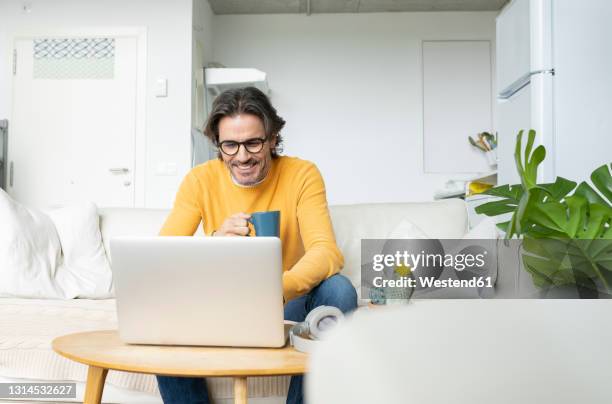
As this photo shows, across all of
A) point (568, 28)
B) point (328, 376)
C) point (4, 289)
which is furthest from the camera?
point (568, 28)

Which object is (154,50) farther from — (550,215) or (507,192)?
(550,215)

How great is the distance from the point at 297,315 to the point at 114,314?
2.19 ft

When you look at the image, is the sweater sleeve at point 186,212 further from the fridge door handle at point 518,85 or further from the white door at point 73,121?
the white door at point 73,121

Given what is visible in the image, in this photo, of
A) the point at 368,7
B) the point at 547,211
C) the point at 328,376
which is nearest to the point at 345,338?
the point at 328,376

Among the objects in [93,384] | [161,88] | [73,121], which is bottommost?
[93,384]

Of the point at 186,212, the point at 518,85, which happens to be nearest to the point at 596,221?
the point at 186,212

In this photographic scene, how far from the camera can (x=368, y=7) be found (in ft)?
18.0

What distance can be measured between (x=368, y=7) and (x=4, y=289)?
13.9ft

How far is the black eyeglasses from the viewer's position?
5.53ft

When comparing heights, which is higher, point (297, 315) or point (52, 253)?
point (52, 253)

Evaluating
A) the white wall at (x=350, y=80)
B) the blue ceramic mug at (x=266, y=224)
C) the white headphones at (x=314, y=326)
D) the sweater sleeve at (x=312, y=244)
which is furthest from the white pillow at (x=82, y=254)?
the white wall at (x=350, y=80)

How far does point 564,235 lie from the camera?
1118mm

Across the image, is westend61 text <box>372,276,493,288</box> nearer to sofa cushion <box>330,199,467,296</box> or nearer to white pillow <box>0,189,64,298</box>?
sofa cushion <box>330,199,467,296</box>

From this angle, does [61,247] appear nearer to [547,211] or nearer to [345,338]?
[547,211]
